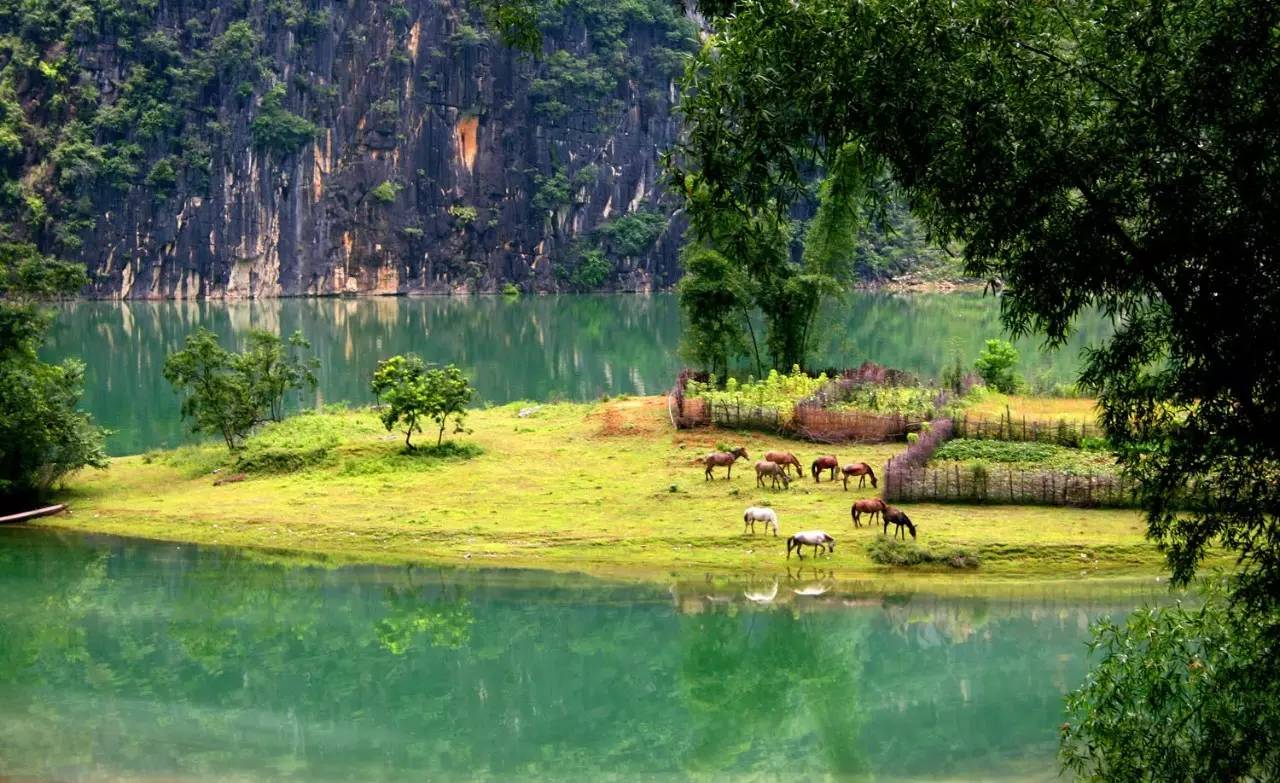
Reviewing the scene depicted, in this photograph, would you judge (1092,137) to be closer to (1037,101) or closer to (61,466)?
(1037,101)

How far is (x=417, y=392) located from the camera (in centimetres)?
2333

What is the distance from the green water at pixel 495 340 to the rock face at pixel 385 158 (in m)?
7.97

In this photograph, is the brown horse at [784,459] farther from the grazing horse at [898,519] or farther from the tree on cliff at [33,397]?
the tree on cliff at [33,397]

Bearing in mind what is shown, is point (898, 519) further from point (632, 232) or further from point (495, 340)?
point (632, 232)

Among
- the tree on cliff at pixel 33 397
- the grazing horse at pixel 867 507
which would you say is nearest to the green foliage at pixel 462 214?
the tree on cliff at pixel 33 397

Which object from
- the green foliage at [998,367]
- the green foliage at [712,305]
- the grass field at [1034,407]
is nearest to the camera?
the grass field at [1034,407]

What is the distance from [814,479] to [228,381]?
11.0 metres

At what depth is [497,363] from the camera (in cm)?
4650

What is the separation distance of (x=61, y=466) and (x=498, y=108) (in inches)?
3522

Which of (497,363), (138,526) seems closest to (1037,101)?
(138,526)

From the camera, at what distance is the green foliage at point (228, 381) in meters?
24.1

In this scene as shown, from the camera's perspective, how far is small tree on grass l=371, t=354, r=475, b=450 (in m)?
23.2

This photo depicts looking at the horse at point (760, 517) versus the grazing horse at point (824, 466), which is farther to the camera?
the grazing horse at point (824, 466)

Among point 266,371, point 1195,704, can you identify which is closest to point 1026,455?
point 1195,704
